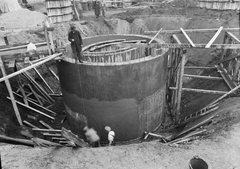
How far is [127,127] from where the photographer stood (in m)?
9.12

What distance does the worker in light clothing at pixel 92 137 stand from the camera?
29.3ft

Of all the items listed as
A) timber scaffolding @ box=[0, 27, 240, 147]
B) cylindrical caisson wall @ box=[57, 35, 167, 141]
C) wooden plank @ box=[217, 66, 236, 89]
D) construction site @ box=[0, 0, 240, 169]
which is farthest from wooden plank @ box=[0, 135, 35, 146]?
wooden plank @ box=[217, 66, 236, 89]

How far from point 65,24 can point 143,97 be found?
12.9 meters

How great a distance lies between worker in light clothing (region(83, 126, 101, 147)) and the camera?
895 centimetres

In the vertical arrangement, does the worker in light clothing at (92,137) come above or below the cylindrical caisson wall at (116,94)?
below

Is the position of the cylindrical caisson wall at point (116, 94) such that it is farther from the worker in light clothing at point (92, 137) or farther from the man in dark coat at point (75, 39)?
the man in dark coat at point (75, 39)

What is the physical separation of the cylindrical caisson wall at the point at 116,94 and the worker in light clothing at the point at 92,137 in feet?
0.71

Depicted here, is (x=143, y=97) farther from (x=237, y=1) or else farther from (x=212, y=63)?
(x=237, y=1)

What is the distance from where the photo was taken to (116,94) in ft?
27.4

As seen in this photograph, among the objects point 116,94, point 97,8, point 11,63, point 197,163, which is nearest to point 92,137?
point 116,94

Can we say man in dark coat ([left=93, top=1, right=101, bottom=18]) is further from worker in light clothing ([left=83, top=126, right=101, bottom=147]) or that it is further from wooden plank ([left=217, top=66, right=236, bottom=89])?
worker in light clothing ([left=83, top=126, right=101, bottom=147])

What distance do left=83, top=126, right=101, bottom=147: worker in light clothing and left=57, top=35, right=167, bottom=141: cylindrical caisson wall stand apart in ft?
0.71

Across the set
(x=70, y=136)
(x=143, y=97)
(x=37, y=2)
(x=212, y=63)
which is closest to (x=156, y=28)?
(x=212, y=63)

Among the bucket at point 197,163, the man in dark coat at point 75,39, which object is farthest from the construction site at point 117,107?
the man in dark coat at point 75,39
